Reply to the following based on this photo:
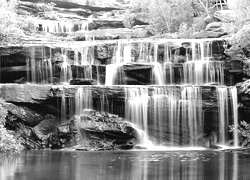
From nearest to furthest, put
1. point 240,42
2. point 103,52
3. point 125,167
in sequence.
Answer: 1. point 125,167
2. point 240,42
3. point 103,52

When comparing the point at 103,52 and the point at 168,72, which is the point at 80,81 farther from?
the point at 168,72

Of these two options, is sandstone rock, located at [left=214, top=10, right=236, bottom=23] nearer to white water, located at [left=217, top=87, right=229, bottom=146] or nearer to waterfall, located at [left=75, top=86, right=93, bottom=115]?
white water, located at [left=217, top=87, right=229, bottom=146]

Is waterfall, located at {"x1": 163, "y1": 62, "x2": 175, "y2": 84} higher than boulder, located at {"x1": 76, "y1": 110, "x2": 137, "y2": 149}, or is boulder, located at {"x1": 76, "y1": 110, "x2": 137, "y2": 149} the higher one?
waterfall, located at {"x1": 163, "y1": 62, "x2": 175, "y2": 84}

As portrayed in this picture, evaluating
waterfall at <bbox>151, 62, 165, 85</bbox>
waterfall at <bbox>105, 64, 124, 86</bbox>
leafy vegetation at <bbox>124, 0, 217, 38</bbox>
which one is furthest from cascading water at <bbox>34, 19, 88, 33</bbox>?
waterfall at <bbox>151, 62, 165, 85</bbox>

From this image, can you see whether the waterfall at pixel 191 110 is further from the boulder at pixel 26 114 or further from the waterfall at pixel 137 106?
the boulder at pixel 26 114

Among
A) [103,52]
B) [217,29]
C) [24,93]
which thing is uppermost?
[217,29]

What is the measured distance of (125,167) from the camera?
57.1 feet

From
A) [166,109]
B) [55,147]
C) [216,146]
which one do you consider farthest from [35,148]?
[216,146]

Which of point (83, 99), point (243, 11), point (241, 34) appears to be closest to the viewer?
point (83, 99)

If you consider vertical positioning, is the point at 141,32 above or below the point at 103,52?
above

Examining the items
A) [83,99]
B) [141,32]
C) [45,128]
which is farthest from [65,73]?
[141,32]

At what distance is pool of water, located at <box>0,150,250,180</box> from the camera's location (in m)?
15.0

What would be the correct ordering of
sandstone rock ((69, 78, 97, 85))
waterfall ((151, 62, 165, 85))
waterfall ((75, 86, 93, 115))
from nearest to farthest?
waterfall ((75, 86, 93, 115))
sandstone rock ((69, 78, 97, 85))
waterfall ((151, 62, 165, 85))

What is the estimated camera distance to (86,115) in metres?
27.7
